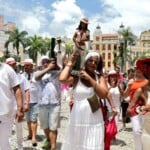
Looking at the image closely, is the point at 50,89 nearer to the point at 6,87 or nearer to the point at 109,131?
the point at 6,87

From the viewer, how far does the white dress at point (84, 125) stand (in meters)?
5.67

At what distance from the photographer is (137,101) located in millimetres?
6074

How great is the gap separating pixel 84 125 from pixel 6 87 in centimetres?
114

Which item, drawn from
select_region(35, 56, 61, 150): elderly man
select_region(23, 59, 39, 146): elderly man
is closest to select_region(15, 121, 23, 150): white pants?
select_region(35, 56, 61, 150): elderly man

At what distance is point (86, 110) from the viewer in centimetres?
571

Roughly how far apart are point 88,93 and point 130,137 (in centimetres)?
518

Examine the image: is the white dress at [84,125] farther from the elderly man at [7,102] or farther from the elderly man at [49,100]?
the elderly man at [49,100]

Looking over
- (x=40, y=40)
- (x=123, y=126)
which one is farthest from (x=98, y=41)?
(x=123, y=126)

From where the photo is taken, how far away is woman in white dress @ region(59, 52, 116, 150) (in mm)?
5645

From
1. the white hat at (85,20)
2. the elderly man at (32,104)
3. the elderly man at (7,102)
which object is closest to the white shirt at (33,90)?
the elderly man at (32,104)

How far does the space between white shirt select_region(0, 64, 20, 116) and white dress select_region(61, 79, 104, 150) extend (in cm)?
85

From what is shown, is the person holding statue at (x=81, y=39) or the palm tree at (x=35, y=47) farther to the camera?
the palm tree at (x=35, y=47)

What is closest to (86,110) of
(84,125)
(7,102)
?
(84,125)

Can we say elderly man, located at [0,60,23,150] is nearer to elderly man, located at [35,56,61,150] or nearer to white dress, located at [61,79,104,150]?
white dress, located at [61,79,104,150]
